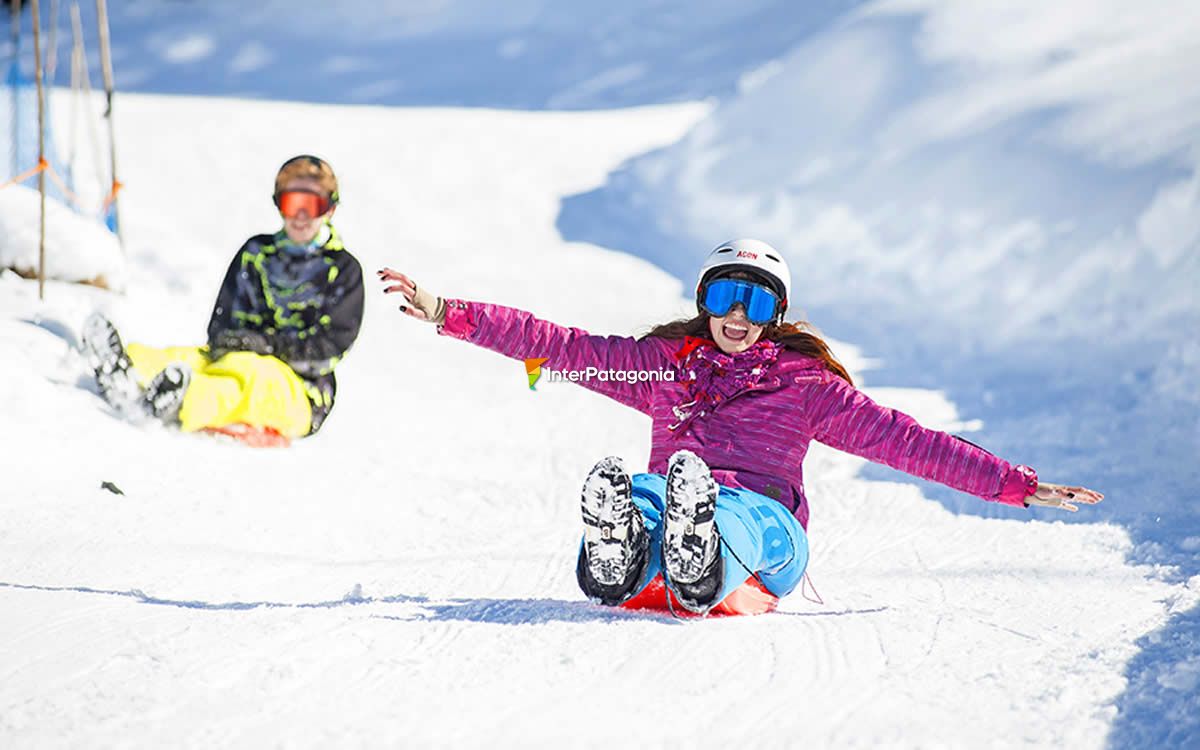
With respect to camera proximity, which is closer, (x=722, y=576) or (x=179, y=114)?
(x=722, y=576)

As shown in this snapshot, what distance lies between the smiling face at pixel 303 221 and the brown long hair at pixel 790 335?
94.1 inches

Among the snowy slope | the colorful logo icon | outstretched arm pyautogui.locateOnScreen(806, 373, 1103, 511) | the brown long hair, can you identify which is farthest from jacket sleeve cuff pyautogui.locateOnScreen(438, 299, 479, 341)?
outstretched arm pyautogui.locateOnScreen(806, 373, 1103, 511)

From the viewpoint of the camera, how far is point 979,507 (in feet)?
13.8

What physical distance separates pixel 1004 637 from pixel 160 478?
Result: 111 inches

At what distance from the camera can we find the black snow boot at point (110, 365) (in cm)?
459

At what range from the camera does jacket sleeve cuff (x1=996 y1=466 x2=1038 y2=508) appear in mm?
2615

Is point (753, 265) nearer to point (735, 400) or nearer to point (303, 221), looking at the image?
point (735, 400)

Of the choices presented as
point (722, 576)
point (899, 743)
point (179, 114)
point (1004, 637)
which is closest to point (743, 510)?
point (722, 576)

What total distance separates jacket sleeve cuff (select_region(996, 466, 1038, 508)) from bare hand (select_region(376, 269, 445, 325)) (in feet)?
4.37

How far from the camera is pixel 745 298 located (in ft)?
9.38

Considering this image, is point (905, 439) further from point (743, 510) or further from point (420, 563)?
point (420, 563)

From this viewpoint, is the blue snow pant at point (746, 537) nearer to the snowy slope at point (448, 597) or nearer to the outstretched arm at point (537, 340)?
the snowy slope at point (448, 597)

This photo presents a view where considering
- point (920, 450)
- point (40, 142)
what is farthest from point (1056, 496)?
point (40, 142)

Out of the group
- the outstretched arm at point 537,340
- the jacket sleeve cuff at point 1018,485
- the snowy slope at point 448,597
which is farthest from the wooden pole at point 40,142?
the jacket sleeve cuff at point 1018,485
